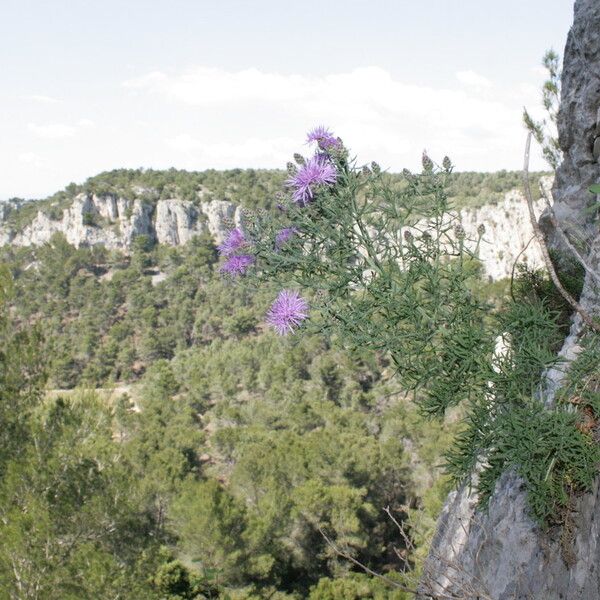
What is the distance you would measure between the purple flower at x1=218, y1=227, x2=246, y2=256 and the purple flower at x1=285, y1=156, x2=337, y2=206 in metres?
0.31

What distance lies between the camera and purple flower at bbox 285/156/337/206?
2.47 m

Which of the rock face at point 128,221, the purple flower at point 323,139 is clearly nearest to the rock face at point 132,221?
the rock face at point 128,221

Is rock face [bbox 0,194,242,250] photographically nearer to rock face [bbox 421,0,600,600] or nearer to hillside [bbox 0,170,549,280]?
hillside [bbox 0,170,549,280]

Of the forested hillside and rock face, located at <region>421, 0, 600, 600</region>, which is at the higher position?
rock face, located at <region>421, 0, 600, 600</region>

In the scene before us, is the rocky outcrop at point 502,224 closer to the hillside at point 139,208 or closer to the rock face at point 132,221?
the hillside at point 139,208

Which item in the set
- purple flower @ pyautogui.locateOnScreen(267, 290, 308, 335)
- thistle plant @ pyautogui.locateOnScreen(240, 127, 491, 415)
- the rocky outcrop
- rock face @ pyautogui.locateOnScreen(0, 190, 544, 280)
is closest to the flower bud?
thistle plant @ pyautogui.locateOnScreen(240, 127, 491, 415)

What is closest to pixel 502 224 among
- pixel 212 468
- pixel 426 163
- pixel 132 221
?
pixel 212 468

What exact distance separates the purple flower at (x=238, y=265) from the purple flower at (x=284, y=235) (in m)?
0.15

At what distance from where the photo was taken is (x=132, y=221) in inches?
2500

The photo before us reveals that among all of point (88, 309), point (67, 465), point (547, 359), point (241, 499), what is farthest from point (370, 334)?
point (88, 309)

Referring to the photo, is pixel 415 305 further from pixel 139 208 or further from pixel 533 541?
pixel 139 208

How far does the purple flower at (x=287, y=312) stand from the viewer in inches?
95.1

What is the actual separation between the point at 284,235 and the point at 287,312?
1.14 feet

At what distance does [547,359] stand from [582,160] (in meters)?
3.31
